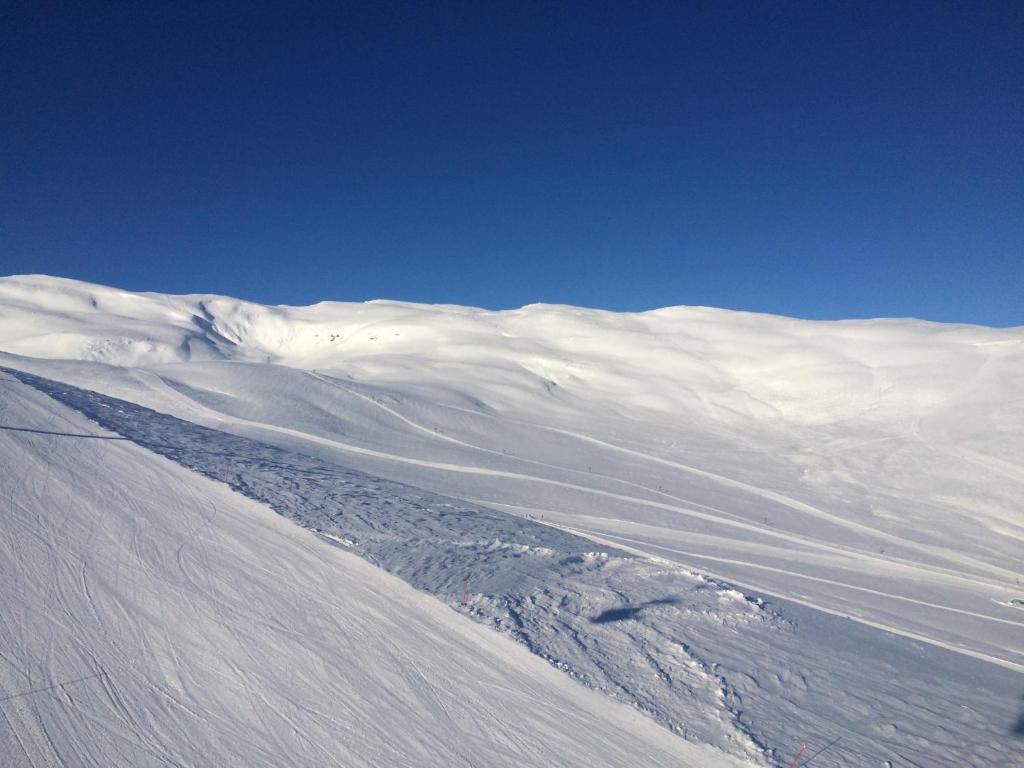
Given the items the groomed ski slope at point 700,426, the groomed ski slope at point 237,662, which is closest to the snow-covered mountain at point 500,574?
the groomed ski slope at point 237,662

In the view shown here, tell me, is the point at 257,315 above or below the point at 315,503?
above

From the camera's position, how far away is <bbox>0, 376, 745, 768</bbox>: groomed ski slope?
4.80 meters

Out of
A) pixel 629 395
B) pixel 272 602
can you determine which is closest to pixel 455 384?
pixel 629 395

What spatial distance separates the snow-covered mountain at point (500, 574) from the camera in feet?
18.4

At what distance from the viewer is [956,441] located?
25.9m

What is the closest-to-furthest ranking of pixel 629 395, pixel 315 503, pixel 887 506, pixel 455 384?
pixel 315 503
pixel 887 506
pixel 455 384
pixel 629 395

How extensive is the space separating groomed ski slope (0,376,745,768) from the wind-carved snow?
521 mm

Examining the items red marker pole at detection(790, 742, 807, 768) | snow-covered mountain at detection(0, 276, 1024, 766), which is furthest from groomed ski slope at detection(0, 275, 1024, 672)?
red marker pole at detection(790, 742, 807, 768)

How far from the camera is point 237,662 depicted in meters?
5.81

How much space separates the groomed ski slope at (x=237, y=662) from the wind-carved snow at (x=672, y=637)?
20.5 inches

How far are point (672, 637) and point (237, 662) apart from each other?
545cm

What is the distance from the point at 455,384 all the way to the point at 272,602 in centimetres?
2596

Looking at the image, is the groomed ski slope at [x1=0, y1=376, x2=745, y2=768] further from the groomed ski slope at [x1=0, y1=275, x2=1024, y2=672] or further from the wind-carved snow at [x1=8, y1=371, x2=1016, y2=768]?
the groomed ski slope at [x1=0, y1=275, x2=1024, y2=672]

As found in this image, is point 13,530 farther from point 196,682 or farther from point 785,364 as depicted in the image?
point 785,364
